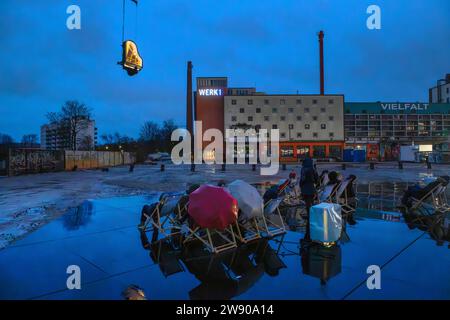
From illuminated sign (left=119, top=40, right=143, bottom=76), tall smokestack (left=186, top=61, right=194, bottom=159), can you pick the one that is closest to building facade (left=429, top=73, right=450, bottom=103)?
tall smokestack (left=186, top=61, right=194, bottom=159)

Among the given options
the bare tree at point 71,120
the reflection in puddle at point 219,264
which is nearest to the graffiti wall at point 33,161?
the bare tree at point 71,120

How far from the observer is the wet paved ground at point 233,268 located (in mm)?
3693

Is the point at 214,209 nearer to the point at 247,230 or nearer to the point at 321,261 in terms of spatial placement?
the point at 247,230

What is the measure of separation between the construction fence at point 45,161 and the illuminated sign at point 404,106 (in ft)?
239

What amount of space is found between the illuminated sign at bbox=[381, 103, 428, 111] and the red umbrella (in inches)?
3471

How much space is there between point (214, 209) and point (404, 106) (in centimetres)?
9180

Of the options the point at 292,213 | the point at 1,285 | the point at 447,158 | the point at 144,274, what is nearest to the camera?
the point at 1,285

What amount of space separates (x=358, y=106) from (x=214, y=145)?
4113 centimetres

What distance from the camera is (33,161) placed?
1254 inches

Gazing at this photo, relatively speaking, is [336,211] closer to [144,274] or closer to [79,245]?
[144,274]

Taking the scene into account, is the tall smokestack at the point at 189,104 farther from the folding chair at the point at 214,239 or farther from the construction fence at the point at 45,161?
the folding chair at the point at 214,239
